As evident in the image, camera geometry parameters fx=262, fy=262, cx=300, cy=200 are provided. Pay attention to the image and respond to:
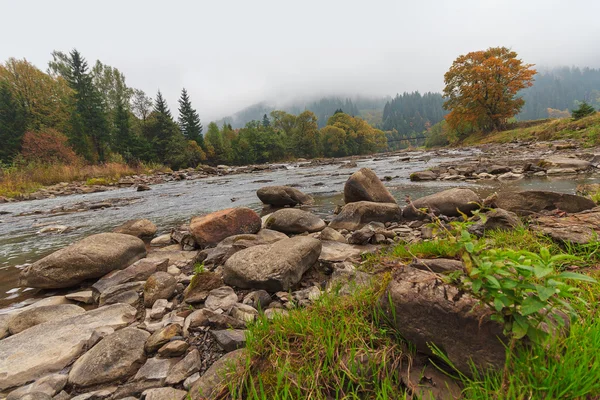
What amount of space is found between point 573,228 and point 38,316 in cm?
557

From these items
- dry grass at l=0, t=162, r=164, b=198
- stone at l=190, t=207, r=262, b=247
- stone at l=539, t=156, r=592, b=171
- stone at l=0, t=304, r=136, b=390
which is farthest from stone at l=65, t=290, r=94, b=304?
dry grass at l=0, t=162, r=164, b=198

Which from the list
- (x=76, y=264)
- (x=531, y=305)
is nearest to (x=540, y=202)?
(x=531, y=305)

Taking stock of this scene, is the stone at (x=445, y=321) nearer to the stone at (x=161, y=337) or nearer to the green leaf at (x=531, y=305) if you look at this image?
the green leaf at (x=531, y=305)

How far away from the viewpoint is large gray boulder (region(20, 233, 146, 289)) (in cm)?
365

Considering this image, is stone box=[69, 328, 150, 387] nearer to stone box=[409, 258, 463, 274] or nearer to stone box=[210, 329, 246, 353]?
stone box=[210, 329, 246, 353]

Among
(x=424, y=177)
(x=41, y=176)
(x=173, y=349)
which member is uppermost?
(x=41, y=176)

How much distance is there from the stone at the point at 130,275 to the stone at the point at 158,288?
738 mm

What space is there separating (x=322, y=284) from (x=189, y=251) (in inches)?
120

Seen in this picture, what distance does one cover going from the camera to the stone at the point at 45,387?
173 cm

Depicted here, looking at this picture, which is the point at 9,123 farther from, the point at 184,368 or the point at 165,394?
the point at 165,394

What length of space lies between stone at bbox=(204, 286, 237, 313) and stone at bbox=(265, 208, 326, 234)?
278cm

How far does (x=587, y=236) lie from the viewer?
2438 mm

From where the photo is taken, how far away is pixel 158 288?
9.86 ft

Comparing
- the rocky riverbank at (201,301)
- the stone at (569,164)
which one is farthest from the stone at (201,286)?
the stone at (569,164)
